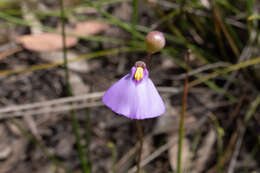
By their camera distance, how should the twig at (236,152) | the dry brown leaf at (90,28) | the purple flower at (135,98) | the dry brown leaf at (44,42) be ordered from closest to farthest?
the purple flower at (135,98) → the twig at (236,152) → the dry brown leaf at (44,42) → the dry brown leaf at (90,28)

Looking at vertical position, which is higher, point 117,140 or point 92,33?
point 92,33

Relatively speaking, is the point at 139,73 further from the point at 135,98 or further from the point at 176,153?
the point at 176,153

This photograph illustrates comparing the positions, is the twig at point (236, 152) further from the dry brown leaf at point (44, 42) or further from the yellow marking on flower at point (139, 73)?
the dry brown leaf at point (44, 42)

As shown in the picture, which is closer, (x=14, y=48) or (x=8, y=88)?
(x=8, y=88)

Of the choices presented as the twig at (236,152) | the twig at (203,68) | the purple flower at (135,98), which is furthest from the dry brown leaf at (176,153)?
the purple flower at (135,98)

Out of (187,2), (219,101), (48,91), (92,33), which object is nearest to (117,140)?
(48,91)

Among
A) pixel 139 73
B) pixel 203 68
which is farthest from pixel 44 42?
pixel 139 73

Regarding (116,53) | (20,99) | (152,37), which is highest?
(152,37)

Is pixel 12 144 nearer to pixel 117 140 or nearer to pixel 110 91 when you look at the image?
pixel 117 140
